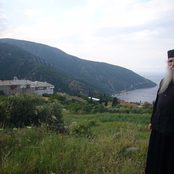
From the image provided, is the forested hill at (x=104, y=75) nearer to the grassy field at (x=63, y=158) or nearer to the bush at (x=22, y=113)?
the bush at (x=22, y=113)

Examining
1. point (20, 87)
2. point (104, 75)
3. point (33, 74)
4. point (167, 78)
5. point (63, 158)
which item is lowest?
point (20, 87)

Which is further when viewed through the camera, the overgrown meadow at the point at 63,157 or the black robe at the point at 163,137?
the overgrown meadow at the point at 63,157

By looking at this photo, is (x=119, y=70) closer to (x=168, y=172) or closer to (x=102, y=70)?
→ (x=102, y=70)

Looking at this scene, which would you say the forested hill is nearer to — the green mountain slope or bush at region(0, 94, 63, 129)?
the green mountain slope

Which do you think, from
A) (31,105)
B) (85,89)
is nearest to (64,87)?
(85,89)

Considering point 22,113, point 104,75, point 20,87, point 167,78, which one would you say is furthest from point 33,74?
point 167,78

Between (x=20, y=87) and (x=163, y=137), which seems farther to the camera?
(x=20, y=87)

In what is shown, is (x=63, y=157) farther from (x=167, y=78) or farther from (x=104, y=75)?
(x=104, y=75)

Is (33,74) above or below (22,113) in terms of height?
→ above

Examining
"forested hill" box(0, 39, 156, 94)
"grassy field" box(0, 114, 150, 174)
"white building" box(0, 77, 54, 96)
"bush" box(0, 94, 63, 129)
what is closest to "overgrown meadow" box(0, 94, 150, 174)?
"grassy field" box(0, 114, 150, 174)

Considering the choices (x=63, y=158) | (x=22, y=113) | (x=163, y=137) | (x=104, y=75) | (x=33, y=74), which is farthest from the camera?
(x=104, y=75)

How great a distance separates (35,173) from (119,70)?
19758 centimetres

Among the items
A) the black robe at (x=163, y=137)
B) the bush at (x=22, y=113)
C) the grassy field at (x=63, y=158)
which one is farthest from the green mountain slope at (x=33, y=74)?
the black robe at (x=163, y=137)

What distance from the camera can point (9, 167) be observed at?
5.76ft
